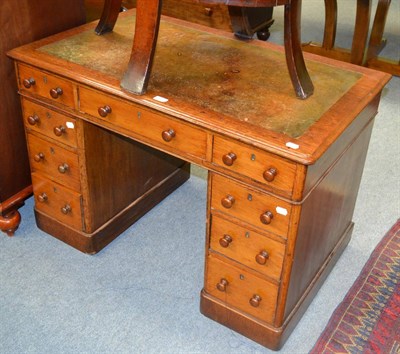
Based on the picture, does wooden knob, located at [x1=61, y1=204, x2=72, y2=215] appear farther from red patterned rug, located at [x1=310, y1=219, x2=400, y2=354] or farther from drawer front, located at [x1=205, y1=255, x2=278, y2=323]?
red patterned rug, located at [x1=310, y1=219, x2=400, y2=354]

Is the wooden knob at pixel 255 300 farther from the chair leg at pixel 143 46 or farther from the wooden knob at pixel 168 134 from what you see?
the chair leg at pixel 143 46

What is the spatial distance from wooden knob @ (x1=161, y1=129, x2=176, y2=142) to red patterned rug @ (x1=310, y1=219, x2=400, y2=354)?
875 millimetres

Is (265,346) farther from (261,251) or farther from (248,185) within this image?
(248,185)

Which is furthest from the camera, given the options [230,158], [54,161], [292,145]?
[54,161]

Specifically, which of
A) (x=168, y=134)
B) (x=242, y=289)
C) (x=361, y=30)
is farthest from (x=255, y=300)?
(x=361, y=30)

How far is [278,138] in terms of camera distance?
1.58 m

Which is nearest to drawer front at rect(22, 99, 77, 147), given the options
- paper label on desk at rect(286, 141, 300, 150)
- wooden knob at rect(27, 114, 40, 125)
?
wooden knob at rect(27, 114, 40, 125)

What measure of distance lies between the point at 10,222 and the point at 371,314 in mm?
1484

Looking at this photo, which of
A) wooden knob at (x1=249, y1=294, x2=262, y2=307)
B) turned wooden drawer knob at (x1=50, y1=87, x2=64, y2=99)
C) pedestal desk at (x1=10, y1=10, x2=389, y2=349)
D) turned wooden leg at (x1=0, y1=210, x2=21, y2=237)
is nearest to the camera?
pedestal desk at (x1=10, y1=10, x2=389, y2=349)

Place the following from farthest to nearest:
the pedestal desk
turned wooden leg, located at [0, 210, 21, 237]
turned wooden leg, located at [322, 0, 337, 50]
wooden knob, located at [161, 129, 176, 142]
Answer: turned wooden leg, located at [322, 0, 337, 50] < turned wooden leg, located at [0, 210, 21, 237] < wooden knob, located at [161, 129, 176, 142] < the pedestal desk

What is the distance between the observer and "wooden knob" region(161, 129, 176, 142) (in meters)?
1.76

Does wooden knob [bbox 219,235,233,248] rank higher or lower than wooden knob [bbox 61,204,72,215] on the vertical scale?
higher

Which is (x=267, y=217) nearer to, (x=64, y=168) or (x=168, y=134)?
(x=168, y=134)

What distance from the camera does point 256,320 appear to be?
76.4 inches
